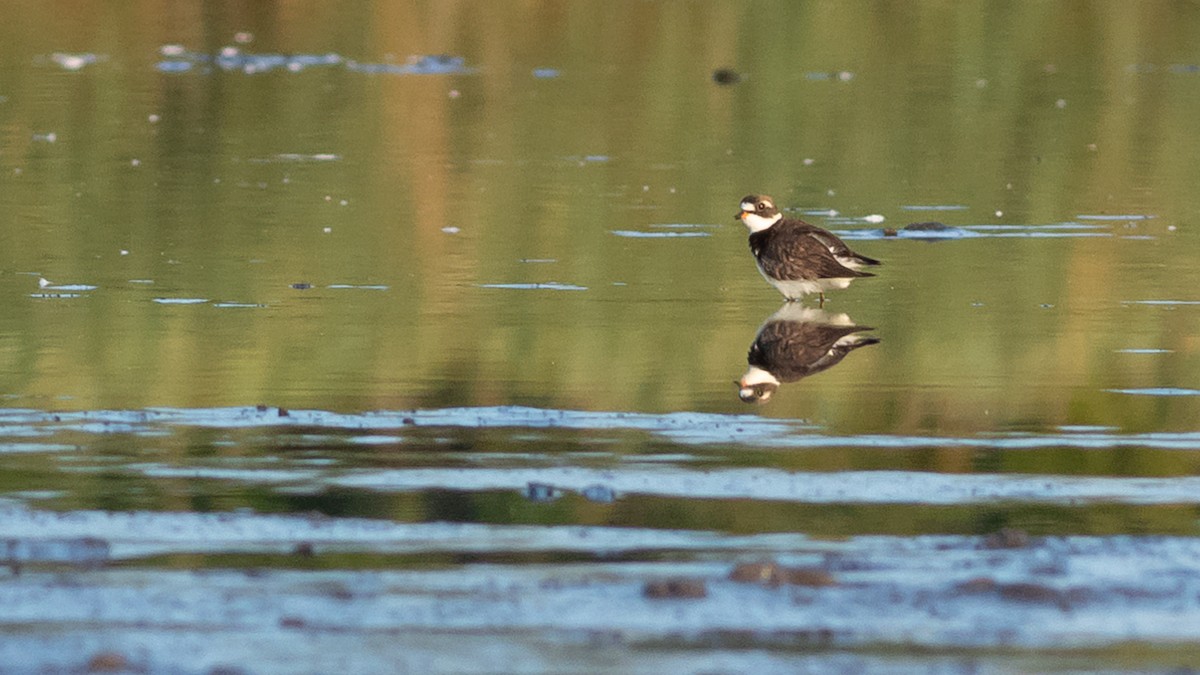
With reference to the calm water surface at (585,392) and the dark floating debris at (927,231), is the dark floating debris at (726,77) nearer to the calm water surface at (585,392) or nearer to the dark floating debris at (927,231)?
→ the calm water surface at (585,392)

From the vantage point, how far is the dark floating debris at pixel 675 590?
18.9 feet

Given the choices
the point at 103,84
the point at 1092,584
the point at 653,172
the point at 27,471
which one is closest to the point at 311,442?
the point at 27,471

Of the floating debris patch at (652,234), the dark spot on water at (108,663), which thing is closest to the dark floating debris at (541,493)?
the dark spot on water at (108,663)

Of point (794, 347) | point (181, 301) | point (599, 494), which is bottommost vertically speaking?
point (599, 494)

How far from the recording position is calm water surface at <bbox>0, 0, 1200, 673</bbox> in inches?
222

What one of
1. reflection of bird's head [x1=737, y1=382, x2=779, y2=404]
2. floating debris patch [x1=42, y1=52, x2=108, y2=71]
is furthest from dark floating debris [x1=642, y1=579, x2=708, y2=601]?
floating debris patch [x1=42, y1=52, x2=108, y2=71]

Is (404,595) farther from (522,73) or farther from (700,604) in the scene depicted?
(522,73)

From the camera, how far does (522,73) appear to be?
81.1 feet

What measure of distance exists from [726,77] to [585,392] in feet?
49.8

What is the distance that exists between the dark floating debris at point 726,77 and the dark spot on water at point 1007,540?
57.4 ft

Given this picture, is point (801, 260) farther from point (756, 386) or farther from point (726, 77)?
point (726, 77)

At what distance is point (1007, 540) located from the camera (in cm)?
631

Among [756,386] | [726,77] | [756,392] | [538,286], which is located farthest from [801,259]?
[726,77]

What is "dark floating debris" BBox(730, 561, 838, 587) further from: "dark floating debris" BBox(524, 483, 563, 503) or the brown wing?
the brown wing
